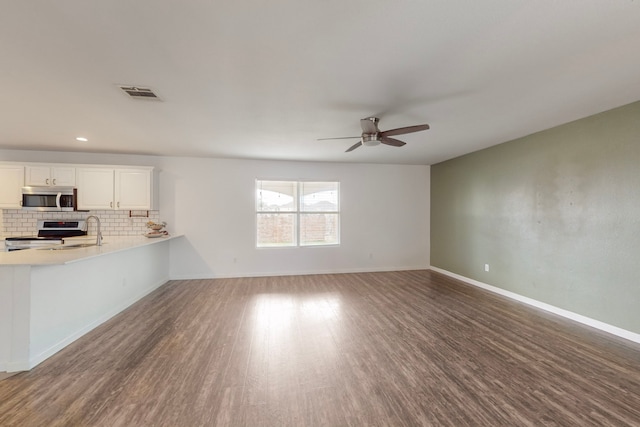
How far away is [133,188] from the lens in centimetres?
486

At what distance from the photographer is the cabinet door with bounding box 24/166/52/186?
4520 mm

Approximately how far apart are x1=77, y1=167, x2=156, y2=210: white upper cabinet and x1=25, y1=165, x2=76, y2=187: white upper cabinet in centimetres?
14

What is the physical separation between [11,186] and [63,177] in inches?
32.1

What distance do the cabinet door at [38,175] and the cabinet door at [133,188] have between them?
108cm

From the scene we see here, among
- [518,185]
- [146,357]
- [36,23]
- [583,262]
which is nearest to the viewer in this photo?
[36,23]

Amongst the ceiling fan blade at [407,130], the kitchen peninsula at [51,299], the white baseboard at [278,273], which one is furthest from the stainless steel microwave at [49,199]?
the ceiling fan blade at [407,130]

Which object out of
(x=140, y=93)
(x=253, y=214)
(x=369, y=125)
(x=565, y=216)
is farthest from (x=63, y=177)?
(x=565, y=216)

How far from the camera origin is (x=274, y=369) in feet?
7.59

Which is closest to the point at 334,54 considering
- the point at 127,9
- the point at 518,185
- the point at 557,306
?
the point at 127,9

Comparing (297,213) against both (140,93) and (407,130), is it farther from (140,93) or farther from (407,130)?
(140,93)

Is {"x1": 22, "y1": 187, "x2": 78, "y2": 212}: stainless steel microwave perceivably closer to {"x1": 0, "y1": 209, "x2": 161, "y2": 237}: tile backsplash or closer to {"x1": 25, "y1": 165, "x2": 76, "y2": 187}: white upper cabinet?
{"x1": 25, "y1": 165, "x2": 76, "y2": 187}: white upper cabinet

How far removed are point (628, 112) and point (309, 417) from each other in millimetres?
4479

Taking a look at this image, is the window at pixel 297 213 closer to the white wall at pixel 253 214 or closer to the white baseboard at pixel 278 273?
the white wall at pixel 253 214

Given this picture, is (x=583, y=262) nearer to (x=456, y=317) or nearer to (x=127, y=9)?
(x=456, y=317)
